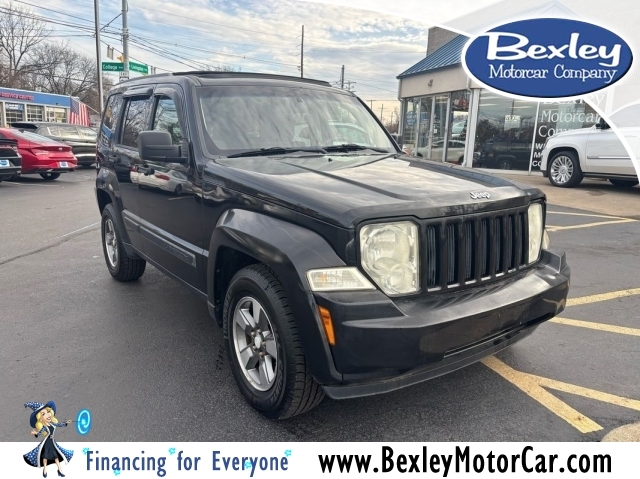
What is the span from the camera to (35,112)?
33969mm

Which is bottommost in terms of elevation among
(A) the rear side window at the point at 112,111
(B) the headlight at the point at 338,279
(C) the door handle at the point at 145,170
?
(B) the headlight at the point at 338,279

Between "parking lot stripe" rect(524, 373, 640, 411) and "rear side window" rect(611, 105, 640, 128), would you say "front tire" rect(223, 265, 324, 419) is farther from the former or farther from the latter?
"rear side window" rect(611, 105, 640, 128)

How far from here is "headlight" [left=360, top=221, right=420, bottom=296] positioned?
7.66ft

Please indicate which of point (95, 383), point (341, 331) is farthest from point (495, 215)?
point (95, 383)

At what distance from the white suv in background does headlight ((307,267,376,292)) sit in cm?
1060

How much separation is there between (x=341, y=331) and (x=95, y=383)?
6.17ft

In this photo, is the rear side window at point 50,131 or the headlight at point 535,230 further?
the rear side window at point 50,131

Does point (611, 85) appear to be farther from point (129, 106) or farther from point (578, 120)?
point (129, 106)

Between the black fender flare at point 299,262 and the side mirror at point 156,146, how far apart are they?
39.2 inches

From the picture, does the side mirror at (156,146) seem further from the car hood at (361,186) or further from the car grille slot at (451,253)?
the car grille slot at (451,253)

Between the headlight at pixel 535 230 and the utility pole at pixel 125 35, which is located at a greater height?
the utility pole at pixel 125 35

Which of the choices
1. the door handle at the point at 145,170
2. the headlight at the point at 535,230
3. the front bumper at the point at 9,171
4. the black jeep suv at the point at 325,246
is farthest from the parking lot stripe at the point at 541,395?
the front bumper at the point at 9,171

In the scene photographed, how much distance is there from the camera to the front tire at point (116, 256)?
198 inches

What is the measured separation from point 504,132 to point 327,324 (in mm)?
15973
